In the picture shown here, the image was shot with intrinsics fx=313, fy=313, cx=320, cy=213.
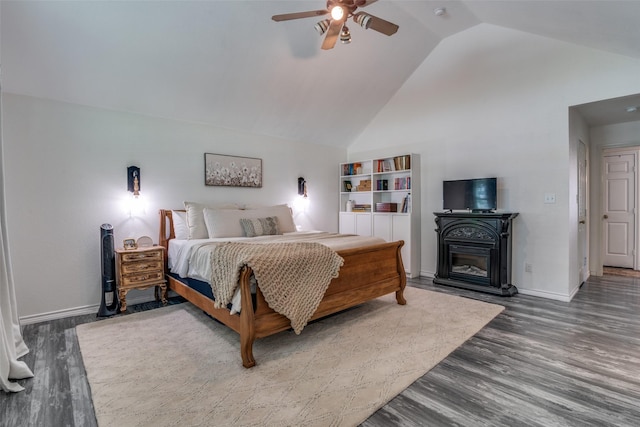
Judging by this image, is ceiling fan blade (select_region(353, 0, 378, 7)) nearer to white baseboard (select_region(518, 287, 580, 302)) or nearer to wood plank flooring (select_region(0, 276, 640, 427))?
wood plank flooring (select_region(0, 276, 640, 427))

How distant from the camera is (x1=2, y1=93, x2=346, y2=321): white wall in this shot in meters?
3.14

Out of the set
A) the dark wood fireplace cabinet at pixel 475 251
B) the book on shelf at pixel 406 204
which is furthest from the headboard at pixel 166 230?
the dark wood fireplace cabinet at pixel 475 251

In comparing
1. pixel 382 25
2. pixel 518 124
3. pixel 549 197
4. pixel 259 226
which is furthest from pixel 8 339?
pixel 518 124

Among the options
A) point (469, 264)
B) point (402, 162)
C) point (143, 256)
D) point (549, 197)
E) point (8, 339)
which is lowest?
point (8, 339)

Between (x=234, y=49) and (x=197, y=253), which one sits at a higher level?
(x=234, y=49)

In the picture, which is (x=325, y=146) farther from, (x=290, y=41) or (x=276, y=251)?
(x=276, y=251)

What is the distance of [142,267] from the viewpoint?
3535mm

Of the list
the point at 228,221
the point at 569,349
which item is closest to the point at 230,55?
the point at 228,221

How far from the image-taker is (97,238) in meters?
3.56

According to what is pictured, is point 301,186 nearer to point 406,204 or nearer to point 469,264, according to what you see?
point 406,204

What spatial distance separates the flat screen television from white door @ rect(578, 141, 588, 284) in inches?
48.7

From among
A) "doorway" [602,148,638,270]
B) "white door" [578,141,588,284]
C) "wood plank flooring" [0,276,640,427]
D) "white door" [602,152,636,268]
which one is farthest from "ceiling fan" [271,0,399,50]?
"white door" [602,152,636,268]

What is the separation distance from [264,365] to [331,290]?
891 millimetres

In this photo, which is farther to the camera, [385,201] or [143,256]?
[385,201]
